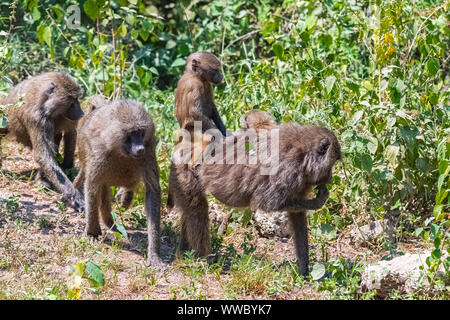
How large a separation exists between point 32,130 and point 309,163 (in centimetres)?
321

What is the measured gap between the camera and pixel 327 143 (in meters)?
5.03

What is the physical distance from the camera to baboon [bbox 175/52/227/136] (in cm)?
685

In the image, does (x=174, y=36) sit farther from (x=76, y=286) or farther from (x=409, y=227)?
(x=76, y=286)

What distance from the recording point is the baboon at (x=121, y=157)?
5.42 m

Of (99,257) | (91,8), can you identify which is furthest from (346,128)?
(91,8)

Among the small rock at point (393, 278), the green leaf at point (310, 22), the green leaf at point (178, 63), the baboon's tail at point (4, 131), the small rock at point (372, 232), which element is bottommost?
the small rock at point (372, 232)

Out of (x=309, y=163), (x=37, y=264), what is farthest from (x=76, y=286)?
(x=309, y=163)

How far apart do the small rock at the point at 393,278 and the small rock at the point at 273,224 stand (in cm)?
146

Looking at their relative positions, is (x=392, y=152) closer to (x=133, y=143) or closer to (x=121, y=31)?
(x=133, y=143)

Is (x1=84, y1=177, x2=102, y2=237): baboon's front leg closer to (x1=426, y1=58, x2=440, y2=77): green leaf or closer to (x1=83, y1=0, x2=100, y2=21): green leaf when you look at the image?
(x1=83, y1=0, x2=100, y2=21): green leaf

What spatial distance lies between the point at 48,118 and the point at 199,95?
5.12ft

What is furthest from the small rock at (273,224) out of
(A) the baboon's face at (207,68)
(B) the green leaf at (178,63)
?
(B) the green leaf at (178,63)

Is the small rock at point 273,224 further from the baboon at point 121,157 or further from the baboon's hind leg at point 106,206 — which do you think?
the baboon's hind leg at point 106,206

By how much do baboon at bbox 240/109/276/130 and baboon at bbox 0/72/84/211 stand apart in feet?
6.04
